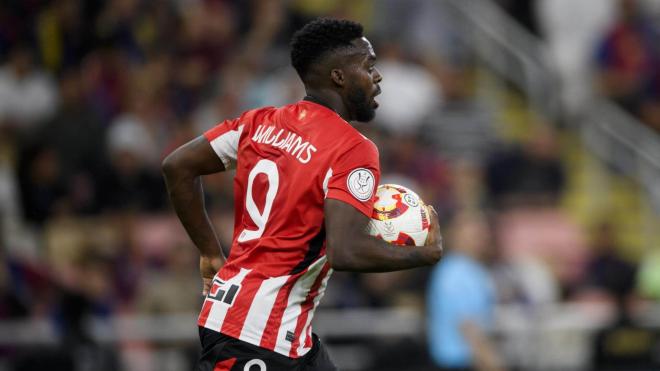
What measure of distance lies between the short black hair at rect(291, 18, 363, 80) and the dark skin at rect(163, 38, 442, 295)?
0.11ft

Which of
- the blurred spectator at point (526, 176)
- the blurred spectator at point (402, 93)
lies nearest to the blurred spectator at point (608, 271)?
the blurred spectator at point (526, 176)

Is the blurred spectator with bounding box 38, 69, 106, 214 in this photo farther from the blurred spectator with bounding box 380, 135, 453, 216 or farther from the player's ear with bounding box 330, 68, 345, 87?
the player's ear with bounding box 330, 68, 345, 87

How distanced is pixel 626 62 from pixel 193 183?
9073 millimetres

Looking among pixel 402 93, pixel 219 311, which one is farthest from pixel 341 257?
pixel 402 93

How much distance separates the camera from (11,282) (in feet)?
34.3

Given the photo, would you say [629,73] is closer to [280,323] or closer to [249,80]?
[249,80]

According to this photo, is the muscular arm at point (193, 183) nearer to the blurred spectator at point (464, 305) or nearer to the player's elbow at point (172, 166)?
the player's elbow at point (172, 166)

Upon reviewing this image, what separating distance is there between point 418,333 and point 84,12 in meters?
4.61

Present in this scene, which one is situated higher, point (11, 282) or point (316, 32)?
point (316, 32)

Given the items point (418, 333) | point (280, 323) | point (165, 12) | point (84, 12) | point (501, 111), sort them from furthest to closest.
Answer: point (501, 111)
point (165, 12)
point (84, 12)
point (418, 333)
point (280, 323)

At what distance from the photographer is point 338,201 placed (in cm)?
482

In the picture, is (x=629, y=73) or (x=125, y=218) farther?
(x=629, y=73)

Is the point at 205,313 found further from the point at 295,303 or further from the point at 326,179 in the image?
the point at 326,179

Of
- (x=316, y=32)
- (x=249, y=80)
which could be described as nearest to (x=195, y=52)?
(x=249, y=80)
